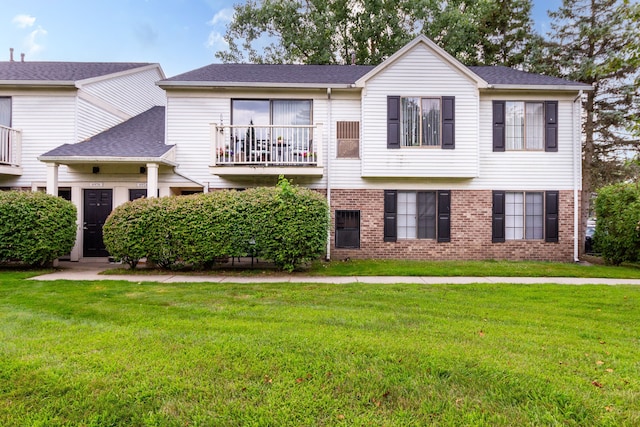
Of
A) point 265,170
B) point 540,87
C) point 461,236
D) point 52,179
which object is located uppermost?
point 540,87

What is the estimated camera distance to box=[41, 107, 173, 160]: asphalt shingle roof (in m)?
10.1

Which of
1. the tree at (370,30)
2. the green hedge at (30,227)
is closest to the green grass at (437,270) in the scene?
the green hedge at (30,227)

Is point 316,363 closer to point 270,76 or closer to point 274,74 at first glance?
point 270,76

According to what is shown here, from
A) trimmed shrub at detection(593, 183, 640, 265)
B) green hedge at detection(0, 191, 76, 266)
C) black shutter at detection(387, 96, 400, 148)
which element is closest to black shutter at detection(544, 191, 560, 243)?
trimmed shrub at detection(593, 183, 640, 265)

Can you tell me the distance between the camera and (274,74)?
1193 centimetres

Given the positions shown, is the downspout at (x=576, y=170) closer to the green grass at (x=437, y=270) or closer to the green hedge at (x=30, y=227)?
the green grass at (x=437, y=270)

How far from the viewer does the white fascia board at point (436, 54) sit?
1066cm

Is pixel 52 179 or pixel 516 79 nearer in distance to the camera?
pixel 52 179

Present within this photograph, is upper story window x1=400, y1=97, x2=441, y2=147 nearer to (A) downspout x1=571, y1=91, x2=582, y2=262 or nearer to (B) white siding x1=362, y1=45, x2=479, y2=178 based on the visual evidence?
(B) white siding x1=362, y1=45, x2=479, y2=178

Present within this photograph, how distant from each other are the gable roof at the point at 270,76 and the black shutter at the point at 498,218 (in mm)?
5821

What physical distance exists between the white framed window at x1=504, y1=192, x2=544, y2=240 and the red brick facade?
31 centimetres

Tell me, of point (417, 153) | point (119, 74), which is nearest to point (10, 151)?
point (119, 74)

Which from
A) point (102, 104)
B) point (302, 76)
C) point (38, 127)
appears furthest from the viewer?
point (102, 104)

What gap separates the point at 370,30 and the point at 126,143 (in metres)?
14.7
